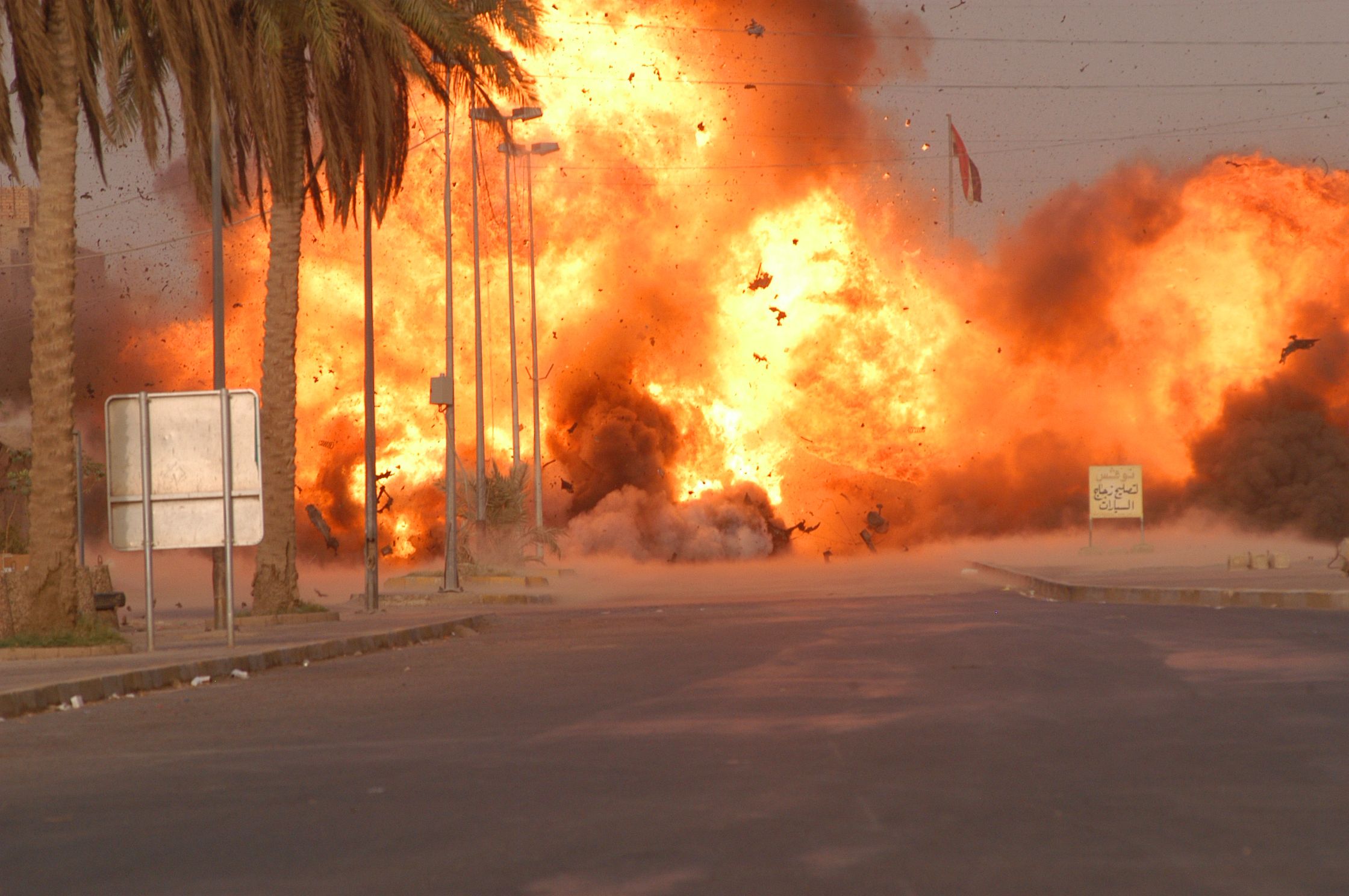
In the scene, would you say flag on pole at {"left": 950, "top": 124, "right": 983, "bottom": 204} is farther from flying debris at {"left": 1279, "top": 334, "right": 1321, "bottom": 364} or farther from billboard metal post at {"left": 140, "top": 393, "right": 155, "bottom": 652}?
billboard metal post at {"left": 140, "top": 393, "right": 155, "bottom": 652}

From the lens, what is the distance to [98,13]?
62.8ft

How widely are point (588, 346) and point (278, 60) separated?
34.7 metres

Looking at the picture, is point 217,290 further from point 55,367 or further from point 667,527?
point 667,527

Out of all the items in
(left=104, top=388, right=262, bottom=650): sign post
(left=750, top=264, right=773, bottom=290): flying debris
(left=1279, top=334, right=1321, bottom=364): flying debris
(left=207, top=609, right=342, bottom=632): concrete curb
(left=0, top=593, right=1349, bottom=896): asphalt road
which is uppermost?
(left=750, top=264, right=773, bottom=290): flying debris

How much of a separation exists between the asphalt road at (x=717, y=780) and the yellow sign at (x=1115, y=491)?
27.1m

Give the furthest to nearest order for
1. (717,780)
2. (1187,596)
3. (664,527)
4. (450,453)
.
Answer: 1. (664,527)
2. (450,453)
3. (1187,596)
4. (717,780)

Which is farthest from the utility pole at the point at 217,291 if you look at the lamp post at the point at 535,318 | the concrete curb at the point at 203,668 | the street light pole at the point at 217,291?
the lamp post at the point at 535,318

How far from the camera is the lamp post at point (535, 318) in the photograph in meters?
51.4

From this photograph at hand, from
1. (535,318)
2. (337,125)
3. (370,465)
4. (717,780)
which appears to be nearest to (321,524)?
(535,318)

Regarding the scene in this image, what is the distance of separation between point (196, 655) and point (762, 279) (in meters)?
36.7

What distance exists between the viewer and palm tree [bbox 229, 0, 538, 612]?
25.9 m

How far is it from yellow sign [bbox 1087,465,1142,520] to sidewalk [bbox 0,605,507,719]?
65.0 ft

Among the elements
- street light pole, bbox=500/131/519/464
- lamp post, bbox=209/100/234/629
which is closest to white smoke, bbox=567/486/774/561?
street light pole, bbox=500/131/519/464

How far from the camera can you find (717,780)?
8.45m
